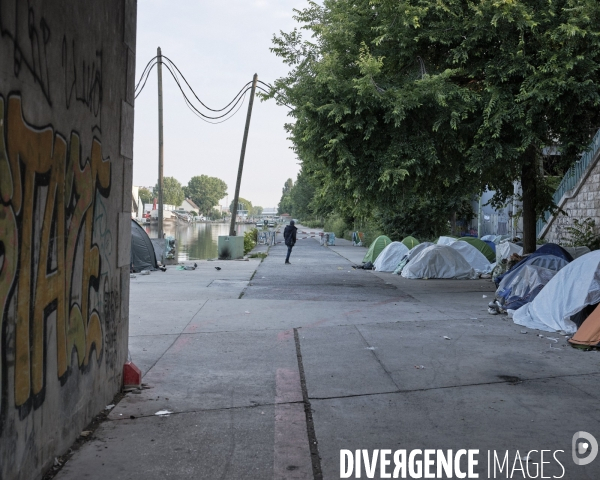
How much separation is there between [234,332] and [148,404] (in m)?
3.76

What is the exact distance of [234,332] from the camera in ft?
30.8

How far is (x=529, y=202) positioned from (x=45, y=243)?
14578 mm

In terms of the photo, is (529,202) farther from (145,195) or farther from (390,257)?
(145,195)

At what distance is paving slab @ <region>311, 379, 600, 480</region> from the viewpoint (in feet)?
14.9

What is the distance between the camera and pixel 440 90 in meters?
12.9

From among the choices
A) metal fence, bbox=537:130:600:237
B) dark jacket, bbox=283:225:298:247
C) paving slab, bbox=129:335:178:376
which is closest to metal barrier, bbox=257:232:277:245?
dark jacket, bbox=283:225:298:247

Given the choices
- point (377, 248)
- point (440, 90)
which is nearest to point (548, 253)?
point (440, 90)

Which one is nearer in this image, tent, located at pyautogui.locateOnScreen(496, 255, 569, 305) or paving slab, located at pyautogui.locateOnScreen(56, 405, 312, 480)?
paving slab, located at pyautogui.locateOnScreen(56, 405, 312, 480)

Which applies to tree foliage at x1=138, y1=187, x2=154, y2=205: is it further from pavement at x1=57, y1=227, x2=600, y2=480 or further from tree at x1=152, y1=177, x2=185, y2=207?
pavement at x1=57, y1=227, x2=600, y2=480

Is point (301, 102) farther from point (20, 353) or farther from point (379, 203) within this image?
point (20, 353)

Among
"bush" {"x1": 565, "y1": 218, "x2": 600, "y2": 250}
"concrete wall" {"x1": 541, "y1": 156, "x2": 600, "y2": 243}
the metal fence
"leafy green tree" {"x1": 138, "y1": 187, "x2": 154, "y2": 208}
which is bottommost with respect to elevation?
"bush" {"x1": 565, "y1": 218, "x2": 600, "y2": 250}

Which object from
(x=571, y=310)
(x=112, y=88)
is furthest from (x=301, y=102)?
(x=112, y=88)

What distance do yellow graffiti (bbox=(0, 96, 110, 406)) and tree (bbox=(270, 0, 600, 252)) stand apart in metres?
9.14

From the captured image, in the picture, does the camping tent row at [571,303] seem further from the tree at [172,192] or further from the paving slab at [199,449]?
the tree at [172,192]
